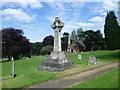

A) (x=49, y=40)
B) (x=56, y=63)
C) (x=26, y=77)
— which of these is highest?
(x=49, y=40)

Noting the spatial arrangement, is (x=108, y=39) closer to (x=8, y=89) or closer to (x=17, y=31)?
(x=17, y=31)

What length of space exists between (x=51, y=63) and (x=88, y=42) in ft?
174

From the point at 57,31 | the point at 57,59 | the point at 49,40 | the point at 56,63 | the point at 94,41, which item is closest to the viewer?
the point at 56,63

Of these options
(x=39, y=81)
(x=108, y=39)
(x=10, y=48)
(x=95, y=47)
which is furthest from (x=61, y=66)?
(x=95, y=47)

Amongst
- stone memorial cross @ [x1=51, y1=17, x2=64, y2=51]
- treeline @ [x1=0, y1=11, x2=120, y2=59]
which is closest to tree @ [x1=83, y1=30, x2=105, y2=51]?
treeline @ [x1=0, y1=11, x2=120, y2=59]

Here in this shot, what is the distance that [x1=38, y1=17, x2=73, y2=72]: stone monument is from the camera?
45.4 ft

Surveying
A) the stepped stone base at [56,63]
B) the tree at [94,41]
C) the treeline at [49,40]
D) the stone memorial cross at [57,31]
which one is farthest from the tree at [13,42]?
the tree at [94,41]

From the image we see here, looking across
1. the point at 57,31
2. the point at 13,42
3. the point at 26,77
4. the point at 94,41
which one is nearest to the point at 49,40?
the point at 94,41

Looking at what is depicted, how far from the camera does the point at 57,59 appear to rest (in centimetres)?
1441

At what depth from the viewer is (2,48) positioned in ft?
115

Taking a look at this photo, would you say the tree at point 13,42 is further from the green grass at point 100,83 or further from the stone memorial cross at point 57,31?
the green grass at point 100,83

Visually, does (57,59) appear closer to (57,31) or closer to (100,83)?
(57,31)

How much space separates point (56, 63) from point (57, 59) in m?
0.51

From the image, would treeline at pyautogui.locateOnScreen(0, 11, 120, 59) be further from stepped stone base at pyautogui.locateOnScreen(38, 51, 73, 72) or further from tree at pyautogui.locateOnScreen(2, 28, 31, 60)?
stepped stone base at pyautogui.locateOnScreen(38, 51, 73, 72)
